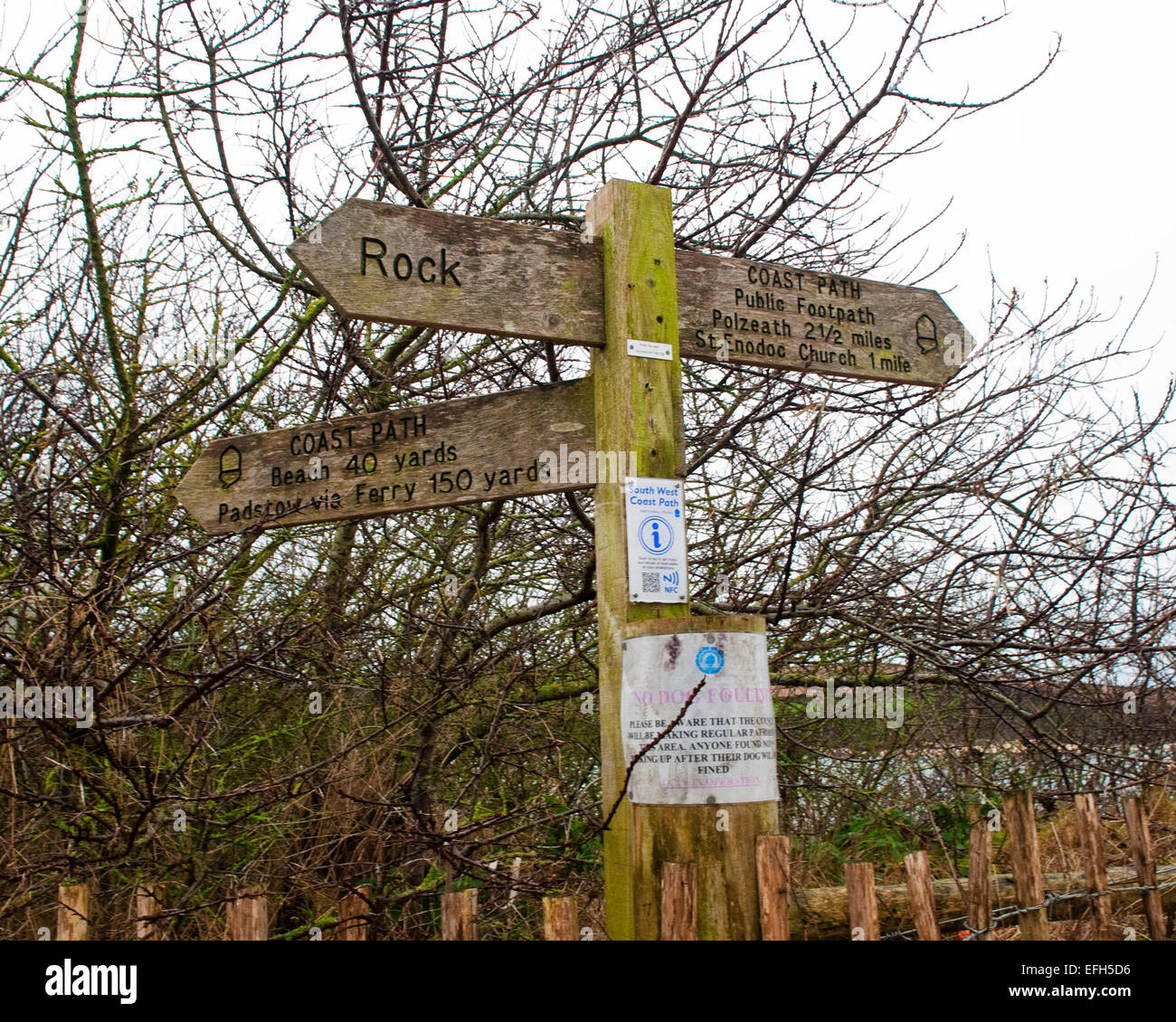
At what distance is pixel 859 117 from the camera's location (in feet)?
13.4

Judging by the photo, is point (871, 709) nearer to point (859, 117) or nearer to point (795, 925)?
point (795, 925)

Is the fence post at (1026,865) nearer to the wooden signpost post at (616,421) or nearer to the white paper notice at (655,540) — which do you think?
the wooden signpost post at (616,421)

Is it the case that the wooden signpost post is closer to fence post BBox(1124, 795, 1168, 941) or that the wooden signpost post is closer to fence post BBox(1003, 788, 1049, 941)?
fence post BBox(1003, 788, 1049, 941)

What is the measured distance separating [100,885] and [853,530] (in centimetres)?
332

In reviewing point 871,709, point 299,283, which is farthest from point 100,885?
point 871,709

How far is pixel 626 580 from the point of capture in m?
2.50

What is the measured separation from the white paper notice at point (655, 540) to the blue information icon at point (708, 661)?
0.75 ft

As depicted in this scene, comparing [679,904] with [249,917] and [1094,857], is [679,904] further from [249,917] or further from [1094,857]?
[1094,857]

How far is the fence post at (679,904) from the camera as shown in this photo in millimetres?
2096

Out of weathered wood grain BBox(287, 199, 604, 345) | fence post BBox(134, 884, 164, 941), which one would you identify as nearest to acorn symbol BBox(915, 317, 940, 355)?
weathered wood grain BBox(287, 199, 604, 345)

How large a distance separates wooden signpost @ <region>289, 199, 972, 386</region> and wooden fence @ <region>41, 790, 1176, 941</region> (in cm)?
128

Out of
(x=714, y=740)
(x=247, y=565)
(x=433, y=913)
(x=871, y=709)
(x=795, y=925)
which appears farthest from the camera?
(x=871, y=709)

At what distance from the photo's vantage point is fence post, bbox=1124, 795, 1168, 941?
11.1ft

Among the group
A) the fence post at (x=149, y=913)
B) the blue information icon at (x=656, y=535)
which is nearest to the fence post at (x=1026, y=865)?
the blue information icon at (x=656, y=535)
